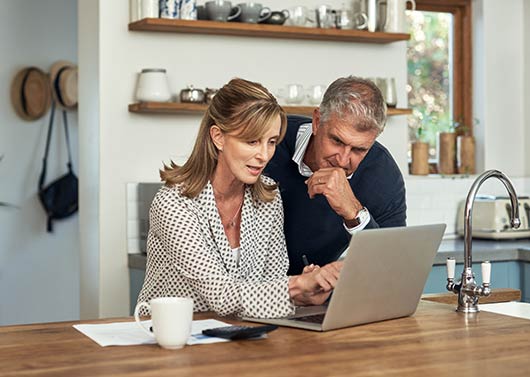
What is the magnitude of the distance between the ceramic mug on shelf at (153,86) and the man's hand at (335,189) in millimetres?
1751

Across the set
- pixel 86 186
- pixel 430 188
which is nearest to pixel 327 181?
pixel 86 186

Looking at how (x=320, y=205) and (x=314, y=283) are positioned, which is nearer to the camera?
(x=314, y=283)

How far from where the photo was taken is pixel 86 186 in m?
4.55

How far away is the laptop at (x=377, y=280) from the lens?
227cm

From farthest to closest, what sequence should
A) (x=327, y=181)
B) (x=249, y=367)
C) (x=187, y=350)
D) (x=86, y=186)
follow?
(x=86, y=186) → (x=327, y=181) → (x=187, y=350) → (x=249, y=367)

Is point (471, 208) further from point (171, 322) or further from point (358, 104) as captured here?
point (171, 322)

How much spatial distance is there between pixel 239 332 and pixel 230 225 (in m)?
0.57

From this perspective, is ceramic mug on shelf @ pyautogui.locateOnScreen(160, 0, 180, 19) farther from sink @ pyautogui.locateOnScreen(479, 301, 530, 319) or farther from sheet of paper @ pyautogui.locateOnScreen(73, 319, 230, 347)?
sheet of paper @ pyautogui.locateOnScreen(73, 319, 230, 347)

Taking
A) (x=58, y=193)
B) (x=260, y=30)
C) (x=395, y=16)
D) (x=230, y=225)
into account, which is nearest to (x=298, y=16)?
(x=260, y=30)

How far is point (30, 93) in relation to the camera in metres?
5.88

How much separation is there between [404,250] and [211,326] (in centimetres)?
51

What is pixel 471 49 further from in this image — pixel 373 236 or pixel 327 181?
pixel 373 236

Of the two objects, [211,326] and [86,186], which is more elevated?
[86,186]

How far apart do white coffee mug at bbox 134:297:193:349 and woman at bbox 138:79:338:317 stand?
34cm
